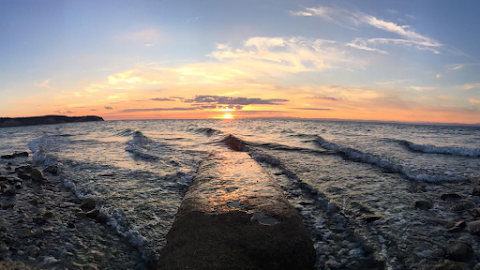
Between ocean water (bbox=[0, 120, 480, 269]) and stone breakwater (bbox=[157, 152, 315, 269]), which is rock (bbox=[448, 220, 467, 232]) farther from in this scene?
stone breakwater (bbox=[157, 152, 315, 269])

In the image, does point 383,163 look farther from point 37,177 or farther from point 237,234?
point 37,177

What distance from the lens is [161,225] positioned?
5.32 m

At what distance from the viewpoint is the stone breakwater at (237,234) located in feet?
12.4

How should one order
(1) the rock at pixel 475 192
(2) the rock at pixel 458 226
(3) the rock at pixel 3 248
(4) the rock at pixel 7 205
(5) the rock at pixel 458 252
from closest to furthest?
(5) the rock at pixel 458 252 < (3) the rock at pixel 3 248 < (2) the rock at pixel 458 226 < (4) the rock at pixel 7 205 < (1) the rock at pixel 475 192

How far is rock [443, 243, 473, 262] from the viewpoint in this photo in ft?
13.0

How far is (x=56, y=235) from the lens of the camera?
4.73 metres

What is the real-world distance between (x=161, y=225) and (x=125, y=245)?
32.7 inches

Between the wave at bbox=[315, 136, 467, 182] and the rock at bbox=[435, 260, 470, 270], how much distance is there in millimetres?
5617

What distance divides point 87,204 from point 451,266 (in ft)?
22.8

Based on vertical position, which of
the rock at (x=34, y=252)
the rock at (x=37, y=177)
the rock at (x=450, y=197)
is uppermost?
the rock at (x=37, y=177)

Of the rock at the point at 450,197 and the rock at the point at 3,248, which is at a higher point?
the rock at the point at 450,197

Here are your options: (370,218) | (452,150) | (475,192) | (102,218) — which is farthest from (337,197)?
(452,150)

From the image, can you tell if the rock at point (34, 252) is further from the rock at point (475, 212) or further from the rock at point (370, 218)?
the rock at point (475, 212)

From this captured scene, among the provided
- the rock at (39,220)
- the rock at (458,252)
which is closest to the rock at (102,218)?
the rock at (39,220)
